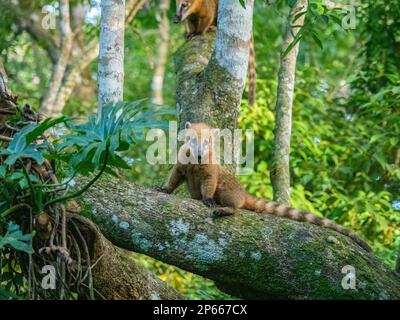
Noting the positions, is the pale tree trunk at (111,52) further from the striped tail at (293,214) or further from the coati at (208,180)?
the striped tail at (293,214)

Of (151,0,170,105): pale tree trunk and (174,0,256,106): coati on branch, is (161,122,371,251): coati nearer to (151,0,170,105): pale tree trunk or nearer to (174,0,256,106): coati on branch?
(174,0,256,106): coati on branch

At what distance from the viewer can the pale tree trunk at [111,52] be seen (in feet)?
17.5

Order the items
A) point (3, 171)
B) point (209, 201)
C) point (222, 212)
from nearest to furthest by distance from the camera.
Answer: point (3, 171) → point (222, 212) → point (209, 201)

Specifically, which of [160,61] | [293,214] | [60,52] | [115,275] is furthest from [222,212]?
[160,61]

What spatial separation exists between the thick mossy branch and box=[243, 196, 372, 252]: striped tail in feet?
1.21

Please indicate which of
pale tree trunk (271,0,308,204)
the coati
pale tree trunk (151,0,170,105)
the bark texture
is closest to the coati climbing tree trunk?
the bark texture

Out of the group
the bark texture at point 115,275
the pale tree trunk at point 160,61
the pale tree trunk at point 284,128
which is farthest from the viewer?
the pale tree trunk at point 160,61

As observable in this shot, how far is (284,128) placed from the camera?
20.4 feet

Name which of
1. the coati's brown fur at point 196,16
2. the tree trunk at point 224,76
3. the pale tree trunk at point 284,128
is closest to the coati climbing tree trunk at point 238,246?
the tree trunk at point 224,76

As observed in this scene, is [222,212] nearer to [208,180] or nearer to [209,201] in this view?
[209,201]

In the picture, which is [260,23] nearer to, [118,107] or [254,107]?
[254,107]

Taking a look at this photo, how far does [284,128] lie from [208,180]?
3.25 feet

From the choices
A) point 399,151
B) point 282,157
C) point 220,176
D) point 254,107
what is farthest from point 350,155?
point 220,176

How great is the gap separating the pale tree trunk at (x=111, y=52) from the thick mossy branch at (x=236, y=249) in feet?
3.68
